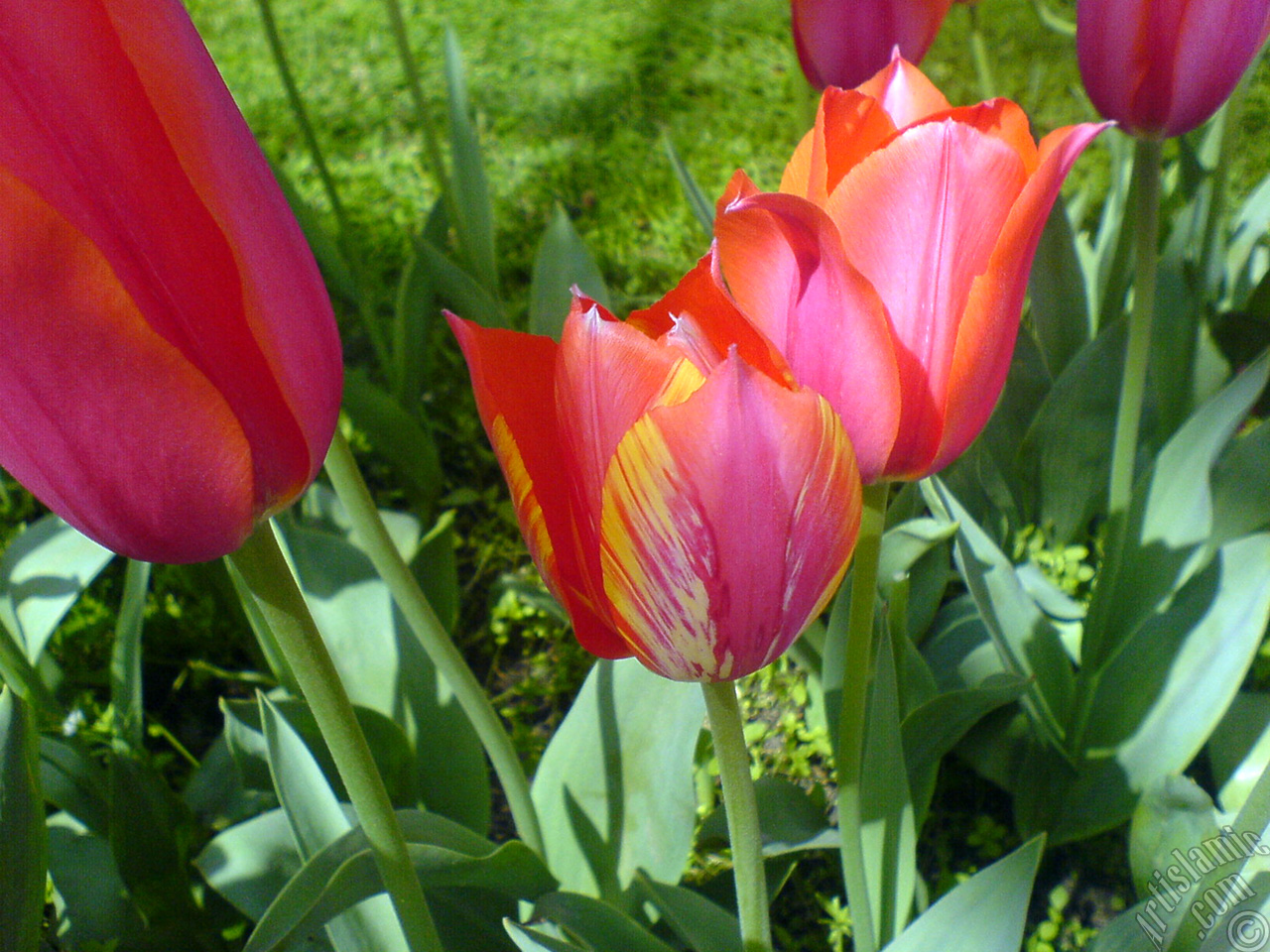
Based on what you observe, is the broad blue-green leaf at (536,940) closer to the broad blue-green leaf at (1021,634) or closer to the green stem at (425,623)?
the green stem at (425,623)

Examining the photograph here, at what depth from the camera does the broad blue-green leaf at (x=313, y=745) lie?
1.11m

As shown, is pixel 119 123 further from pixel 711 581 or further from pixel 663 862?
pixel 663 862

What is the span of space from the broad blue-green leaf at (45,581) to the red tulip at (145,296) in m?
0.82

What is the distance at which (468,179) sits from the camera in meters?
1.78

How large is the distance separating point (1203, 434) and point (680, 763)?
742 mm

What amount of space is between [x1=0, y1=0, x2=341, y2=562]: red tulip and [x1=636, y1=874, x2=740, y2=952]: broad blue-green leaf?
543mm

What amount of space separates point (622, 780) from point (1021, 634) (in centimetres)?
49

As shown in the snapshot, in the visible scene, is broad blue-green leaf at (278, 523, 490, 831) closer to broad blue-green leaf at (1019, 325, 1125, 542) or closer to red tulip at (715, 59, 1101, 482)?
red tulip at (715, 59, 1101, 482)

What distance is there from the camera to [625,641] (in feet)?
1.93

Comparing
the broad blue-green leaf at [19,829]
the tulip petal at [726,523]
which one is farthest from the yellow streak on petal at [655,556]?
the broad blue-green leaf at [19,829]

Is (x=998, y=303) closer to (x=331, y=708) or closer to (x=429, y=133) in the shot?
(x=331, y=708)

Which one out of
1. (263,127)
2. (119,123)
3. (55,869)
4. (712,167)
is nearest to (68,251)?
(119,123)

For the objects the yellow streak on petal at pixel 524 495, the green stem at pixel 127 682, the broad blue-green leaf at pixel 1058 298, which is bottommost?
the green stem at pixel 127 682

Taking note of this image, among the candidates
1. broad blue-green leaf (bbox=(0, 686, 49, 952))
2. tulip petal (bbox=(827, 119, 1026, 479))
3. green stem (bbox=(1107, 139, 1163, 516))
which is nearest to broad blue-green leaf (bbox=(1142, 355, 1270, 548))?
green stem (bbox=(1107, 139, 1163, 516))
